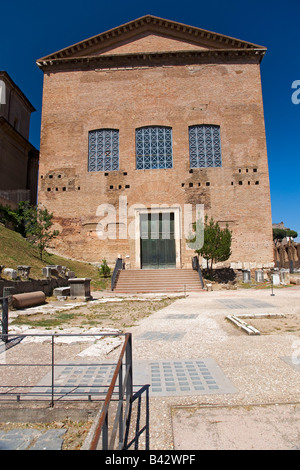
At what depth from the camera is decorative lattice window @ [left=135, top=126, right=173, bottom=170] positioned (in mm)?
23859

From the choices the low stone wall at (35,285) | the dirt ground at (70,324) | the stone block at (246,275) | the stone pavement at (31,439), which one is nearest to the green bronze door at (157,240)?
the stone block at (246,275)

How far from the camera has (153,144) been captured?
24.1 metres

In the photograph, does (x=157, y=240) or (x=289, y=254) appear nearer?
(x=157, y=240)

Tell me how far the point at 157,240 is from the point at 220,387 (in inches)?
786

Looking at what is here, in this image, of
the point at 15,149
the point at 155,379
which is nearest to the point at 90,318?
the point at 155,379

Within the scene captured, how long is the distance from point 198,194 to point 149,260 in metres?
6.45

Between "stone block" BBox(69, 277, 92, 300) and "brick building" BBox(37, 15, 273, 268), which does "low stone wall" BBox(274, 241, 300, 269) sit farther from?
"stone block" BBox(69, 277, 92, 300)

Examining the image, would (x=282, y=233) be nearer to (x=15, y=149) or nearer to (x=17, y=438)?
(x=15, y=149)

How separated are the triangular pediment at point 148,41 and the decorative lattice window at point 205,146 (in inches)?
269

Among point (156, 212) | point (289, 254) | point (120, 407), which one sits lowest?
point (120, 407)

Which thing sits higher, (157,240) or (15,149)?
(15,149)

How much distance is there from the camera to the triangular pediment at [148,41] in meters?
24.5
